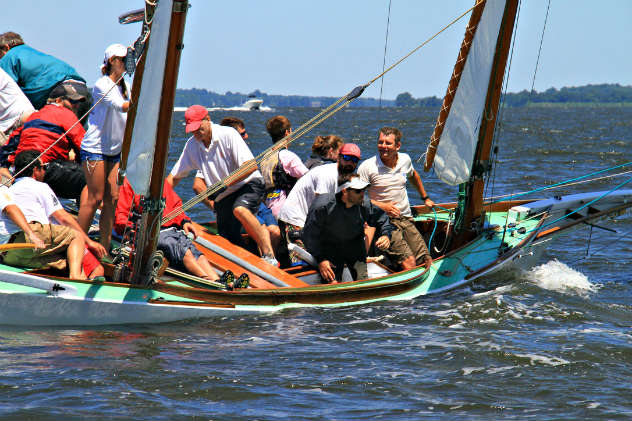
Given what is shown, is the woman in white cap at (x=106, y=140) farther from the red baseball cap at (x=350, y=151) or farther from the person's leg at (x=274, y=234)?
the red baseball cap at (x=350, y=151)

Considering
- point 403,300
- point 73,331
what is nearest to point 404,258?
point 403,300

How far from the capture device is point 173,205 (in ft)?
25.2

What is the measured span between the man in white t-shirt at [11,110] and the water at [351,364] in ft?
9.45

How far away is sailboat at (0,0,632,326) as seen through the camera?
6.15m

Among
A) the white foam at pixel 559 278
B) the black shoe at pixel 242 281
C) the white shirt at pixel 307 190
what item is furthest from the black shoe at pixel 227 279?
the white foam at pixel 559 278

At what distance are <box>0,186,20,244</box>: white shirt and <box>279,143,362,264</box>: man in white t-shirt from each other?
2.52 meters

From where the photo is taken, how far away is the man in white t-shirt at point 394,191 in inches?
324

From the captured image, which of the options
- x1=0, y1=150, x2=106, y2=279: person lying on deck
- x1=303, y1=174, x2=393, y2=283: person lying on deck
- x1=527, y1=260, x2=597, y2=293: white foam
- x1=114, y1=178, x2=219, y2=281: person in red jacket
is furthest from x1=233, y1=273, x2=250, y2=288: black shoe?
x1=527, y1=260, x2=597, y2=293: white foam

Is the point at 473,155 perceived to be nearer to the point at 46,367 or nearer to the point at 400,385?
the point at 400,385

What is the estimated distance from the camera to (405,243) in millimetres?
8344

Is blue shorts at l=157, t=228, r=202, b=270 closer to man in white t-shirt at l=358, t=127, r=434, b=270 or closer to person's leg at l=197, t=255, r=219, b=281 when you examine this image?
person's leg at l=197, t=255, r=219, b=281

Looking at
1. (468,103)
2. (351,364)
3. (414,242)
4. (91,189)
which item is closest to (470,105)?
(468,103)

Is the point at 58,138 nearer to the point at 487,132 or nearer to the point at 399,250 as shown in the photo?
the point at 399,250

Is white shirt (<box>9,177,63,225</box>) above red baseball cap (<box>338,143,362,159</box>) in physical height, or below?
below
